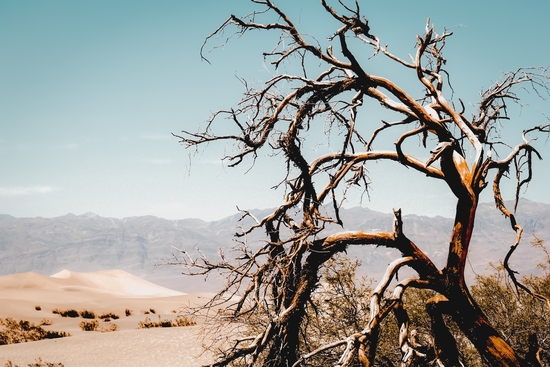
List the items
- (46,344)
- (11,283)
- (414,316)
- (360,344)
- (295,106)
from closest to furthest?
(360,344) → (295,106) → (414,316) → (46,344) → (11,283)

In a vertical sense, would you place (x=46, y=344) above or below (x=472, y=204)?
below

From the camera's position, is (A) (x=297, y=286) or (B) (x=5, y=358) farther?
(B) (x=5, y=358)

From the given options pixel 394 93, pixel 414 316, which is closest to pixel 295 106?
pixel 394 93

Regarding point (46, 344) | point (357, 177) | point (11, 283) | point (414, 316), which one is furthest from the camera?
point (11, 283)

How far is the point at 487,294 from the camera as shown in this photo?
10.5 m

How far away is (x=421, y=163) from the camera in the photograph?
558 cm

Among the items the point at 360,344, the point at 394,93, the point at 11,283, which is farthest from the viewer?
the point at 11,283

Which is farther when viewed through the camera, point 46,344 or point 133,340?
point 133,340

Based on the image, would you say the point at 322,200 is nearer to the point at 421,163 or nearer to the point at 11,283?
the point at 421,163

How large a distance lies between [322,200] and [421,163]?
4.59 ft

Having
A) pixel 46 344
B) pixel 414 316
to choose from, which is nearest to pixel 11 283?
pixel 46 344

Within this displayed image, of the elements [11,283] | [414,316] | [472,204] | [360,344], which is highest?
[472,204]

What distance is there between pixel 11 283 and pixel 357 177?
68.5 m

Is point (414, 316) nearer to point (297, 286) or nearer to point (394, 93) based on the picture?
point (297, 286)
